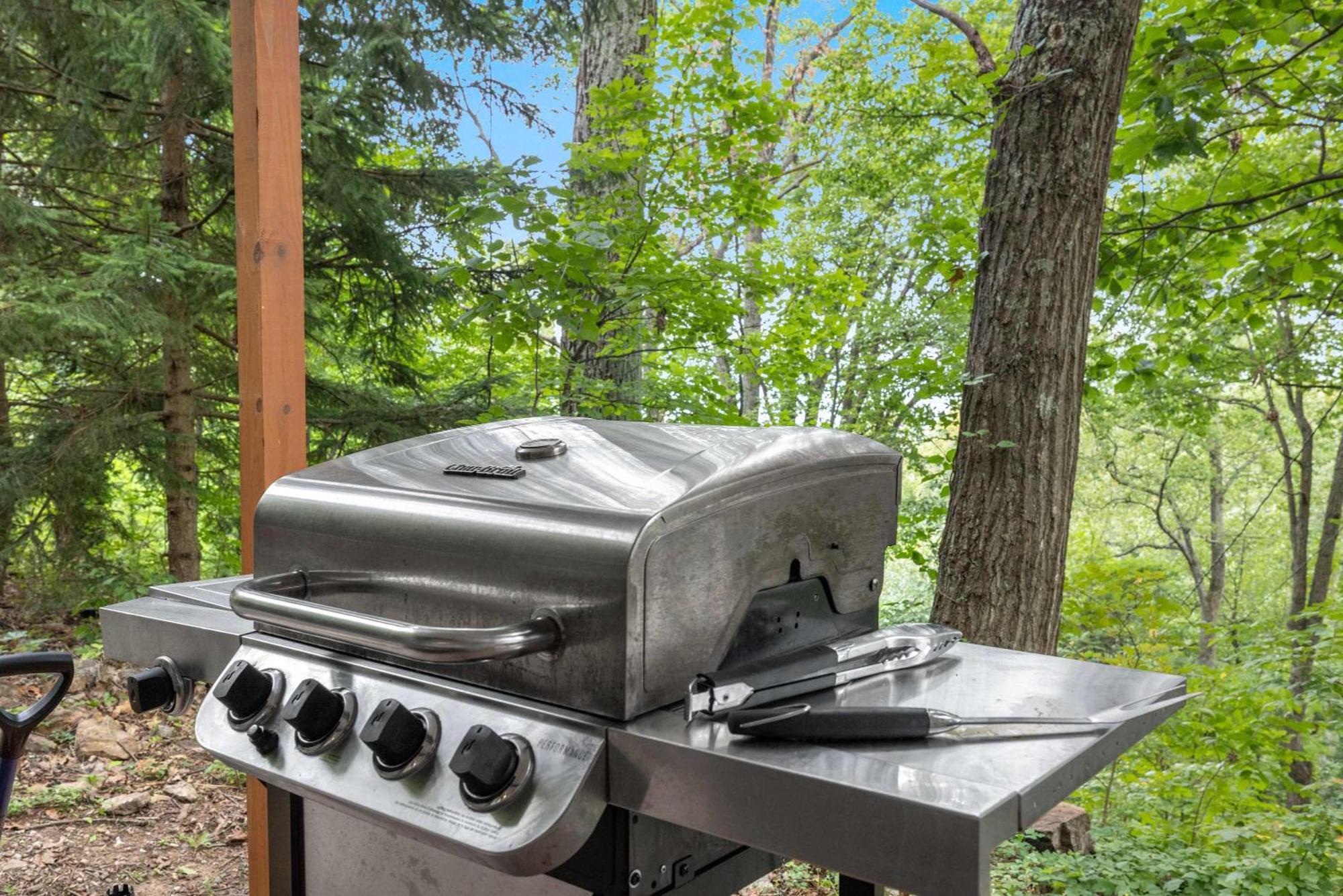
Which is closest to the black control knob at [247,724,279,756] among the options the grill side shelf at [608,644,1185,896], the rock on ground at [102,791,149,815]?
the grill side shelf at [608,644,1185,896]

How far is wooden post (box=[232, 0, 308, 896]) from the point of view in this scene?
1.92 m

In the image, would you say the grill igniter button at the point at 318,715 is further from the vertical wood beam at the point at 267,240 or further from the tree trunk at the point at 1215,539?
the tree trunk at the point at 1215,539

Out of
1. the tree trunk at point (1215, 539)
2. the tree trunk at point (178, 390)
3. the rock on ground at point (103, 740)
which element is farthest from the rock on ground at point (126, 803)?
the tree trunk at point (1215, 539)

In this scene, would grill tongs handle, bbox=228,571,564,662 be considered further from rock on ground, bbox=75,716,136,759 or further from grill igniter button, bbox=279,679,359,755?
rock on ground, bbox=75,716,136,759

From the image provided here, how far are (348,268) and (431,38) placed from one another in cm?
130

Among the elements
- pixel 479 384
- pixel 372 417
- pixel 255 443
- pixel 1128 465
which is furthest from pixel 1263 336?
pixel 255 443

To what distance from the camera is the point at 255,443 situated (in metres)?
1.97

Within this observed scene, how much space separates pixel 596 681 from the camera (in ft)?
2.84

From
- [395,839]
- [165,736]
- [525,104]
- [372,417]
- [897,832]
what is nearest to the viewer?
[897,832]

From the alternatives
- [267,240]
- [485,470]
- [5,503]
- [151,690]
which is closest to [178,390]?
[5,503]

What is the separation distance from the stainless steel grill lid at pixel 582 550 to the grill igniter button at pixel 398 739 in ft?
0.20

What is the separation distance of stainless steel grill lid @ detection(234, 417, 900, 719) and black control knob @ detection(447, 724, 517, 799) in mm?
72

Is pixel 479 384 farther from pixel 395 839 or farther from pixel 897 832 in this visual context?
pixel 897 832

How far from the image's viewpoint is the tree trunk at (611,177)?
159 inches
